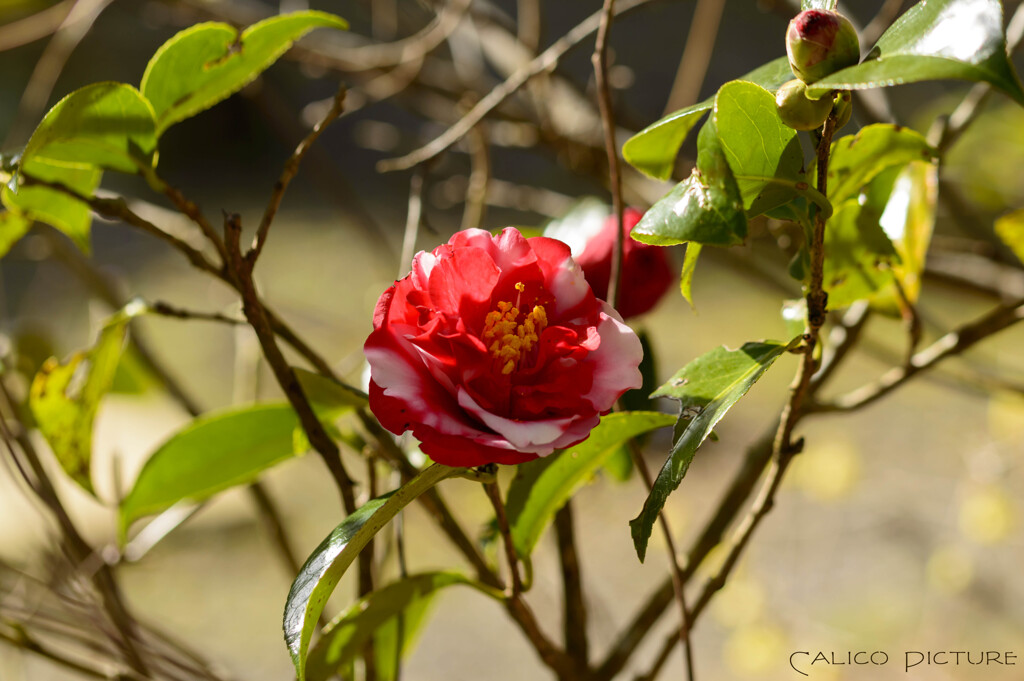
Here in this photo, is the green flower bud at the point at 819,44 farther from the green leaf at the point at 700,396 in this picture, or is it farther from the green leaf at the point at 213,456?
the green leaf at the point at 213,456

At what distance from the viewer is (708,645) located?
5.27 ft

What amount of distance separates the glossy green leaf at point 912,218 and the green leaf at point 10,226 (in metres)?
0.50

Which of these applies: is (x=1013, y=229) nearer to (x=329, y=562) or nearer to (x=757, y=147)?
(x=757, y=147)

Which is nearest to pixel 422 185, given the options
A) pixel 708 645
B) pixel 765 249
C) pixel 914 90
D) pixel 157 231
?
pixel 157 231

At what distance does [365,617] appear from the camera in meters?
0.43

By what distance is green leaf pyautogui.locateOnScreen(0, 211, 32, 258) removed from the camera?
0.51m

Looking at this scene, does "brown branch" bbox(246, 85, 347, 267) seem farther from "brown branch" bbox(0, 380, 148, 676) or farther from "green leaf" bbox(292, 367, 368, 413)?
"brown branch" bbox(0, 380, 148, 676)

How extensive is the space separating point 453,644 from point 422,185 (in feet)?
4.40

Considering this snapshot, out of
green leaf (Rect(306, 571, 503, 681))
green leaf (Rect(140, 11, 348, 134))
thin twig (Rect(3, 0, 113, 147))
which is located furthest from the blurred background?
green leaf (Rect(306, 571, 503, 681))

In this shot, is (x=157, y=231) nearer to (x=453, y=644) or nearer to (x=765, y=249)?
(x=765, y=249)

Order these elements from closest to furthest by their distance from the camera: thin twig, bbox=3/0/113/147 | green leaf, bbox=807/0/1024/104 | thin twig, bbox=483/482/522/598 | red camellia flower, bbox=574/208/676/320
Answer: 1. green leaf, bbox=807/0/1024/104
2. thin twig, bbox=483/482/522/598
3. red camellia flower, bbox=574/208/676/320
4. thin twig, bbox=3/0/113/147

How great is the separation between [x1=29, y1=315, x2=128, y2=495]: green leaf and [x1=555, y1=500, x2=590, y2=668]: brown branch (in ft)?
0.90

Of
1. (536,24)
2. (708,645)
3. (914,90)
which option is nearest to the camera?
(536,24)

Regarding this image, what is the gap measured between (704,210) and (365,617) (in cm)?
27
